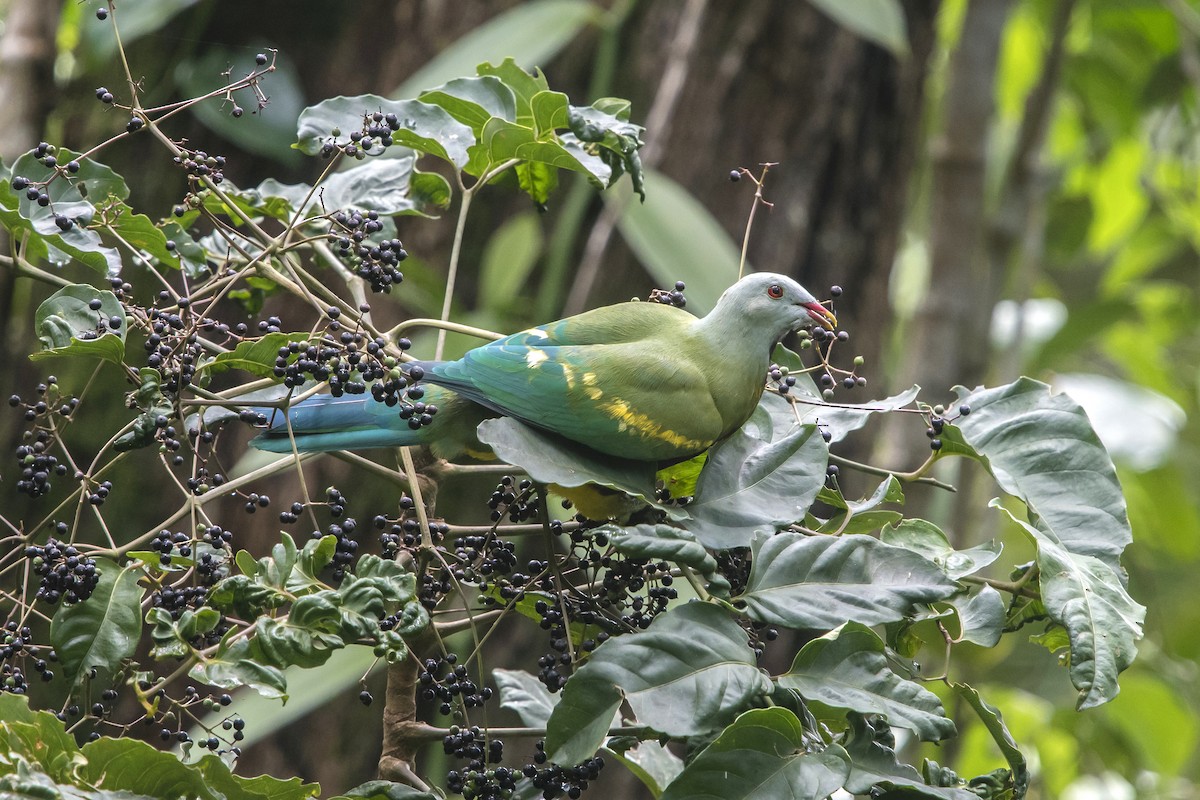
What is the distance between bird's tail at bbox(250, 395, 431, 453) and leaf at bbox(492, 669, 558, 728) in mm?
294

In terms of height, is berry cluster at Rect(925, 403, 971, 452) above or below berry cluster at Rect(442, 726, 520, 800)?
above

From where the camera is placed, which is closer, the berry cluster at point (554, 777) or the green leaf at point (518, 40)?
the berry cluster at point (554, 777)

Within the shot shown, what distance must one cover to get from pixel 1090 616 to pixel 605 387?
1.94ft

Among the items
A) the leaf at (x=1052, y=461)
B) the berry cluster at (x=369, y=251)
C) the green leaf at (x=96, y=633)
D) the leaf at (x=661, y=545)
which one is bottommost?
the green leaf at (x=96, y=633)

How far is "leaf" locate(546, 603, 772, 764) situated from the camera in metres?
0.97

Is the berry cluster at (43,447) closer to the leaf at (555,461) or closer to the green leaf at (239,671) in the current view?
the green leaf at (239,671)

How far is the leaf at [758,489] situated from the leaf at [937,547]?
4.3 inches

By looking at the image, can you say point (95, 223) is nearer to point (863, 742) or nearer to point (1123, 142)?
point (863, 742)

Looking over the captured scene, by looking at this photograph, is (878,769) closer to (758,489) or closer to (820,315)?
(758,489)

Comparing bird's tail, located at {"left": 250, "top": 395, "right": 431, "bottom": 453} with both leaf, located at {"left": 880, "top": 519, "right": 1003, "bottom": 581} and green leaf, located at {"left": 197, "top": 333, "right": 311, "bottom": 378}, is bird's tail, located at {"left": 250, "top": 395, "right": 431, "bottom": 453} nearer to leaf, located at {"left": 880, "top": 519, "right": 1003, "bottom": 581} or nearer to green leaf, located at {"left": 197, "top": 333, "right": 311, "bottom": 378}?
green leaf, located at {"left": 197, "top": 333, "right": 311, "bottom": 378}

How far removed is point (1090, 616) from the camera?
1.05m

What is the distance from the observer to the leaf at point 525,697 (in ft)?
4.18

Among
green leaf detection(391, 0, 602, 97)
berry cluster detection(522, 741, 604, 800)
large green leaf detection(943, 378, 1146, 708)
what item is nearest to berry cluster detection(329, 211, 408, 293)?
berry cluster detection(522, 741, 604, 800)

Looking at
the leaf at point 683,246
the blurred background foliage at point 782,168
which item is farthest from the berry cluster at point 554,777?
the blurred background foliage at point 782,168
